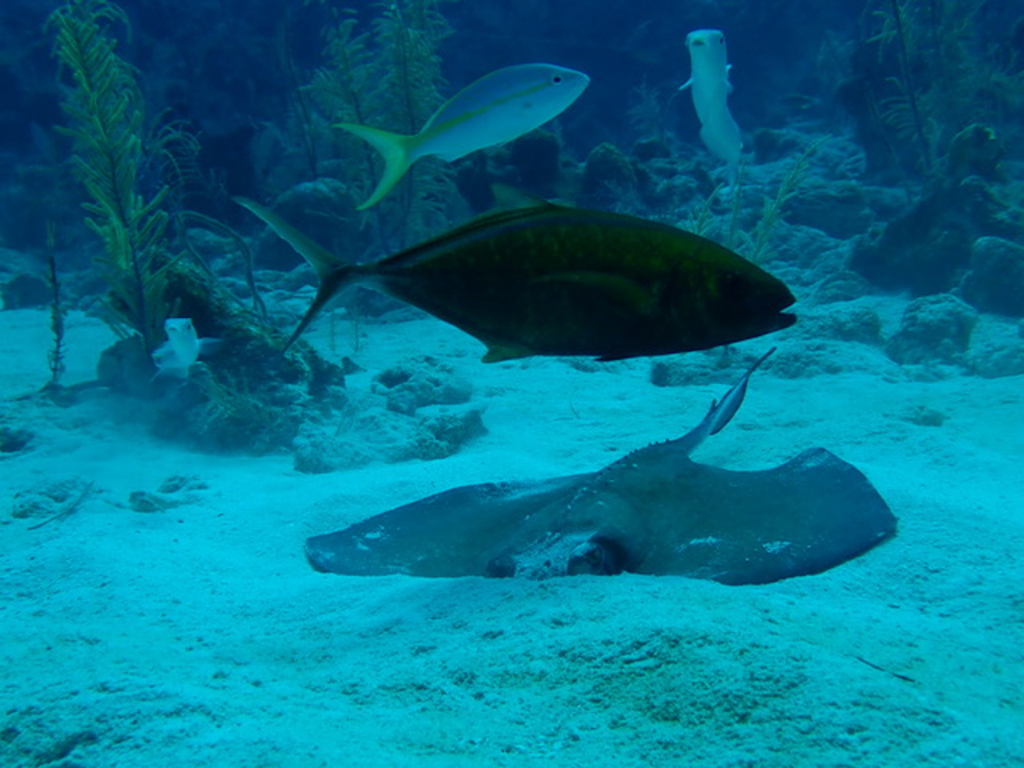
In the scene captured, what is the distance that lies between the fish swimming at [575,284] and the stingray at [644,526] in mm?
1380

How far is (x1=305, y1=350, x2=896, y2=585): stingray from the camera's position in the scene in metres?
2.95

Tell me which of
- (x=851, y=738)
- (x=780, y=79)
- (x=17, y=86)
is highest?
(x=780, y=79)

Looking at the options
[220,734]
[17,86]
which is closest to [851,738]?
[220,734]

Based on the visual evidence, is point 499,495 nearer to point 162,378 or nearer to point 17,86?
point 162,378

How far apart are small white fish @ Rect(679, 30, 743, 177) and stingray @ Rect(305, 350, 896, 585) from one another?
3.28 metres

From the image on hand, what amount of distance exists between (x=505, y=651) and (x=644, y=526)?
103cm

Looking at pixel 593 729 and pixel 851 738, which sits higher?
pixel 851 738

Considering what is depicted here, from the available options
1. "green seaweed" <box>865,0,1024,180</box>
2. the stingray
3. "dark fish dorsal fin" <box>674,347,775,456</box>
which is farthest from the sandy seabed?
"green seaweed" <box>865,0,1024,180</box>

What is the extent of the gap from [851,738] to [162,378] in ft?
26.3

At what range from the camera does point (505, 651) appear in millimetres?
2471

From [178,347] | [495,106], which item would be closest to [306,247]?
[495,106]

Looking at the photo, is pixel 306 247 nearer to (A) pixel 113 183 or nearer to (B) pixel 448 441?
(B) pixel 448 441

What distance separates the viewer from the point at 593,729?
2.01 m

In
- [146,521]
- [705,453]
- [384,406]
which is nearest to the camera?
[146,521]
